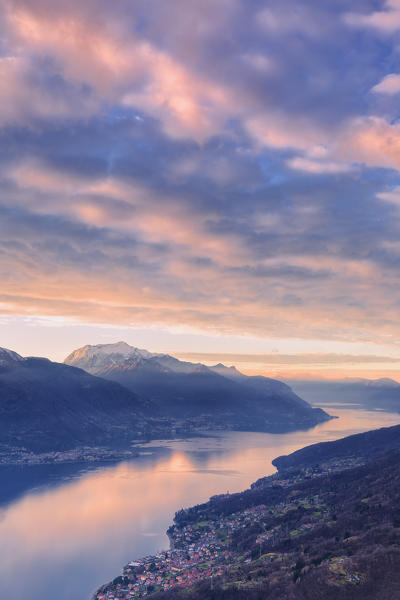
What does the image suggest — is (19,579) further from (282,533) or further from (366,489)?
(366,489)

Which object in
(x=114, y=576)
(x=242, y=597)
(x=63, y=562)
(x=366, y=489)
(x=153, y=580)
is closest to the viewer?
(x=242, y=597)

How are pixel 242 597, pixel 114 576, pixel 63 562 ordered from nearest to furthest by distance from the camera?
pixel 242 597, pixel 114 576, pixel 63 562

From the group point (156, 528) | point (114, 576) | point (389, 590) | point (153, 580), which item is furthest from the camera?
point (156, 528)

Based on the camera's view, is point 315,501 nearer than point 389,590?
No

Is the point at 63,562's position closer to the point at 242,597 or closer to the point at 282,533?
the point at 282,533

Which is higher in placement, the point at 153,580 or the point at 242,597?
the point at 242,597

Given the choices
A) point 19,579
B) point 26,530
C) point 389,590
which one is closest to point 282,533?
point 389,590

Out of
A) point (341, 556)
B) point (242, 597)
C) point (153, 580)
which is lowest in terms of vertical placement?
point (153, 580)

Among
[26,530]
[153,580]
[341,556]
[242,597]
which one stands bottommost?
[26,530]

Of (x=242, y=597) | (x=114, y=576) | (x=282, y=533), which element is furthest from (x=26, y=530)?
(x=242, y=597)
